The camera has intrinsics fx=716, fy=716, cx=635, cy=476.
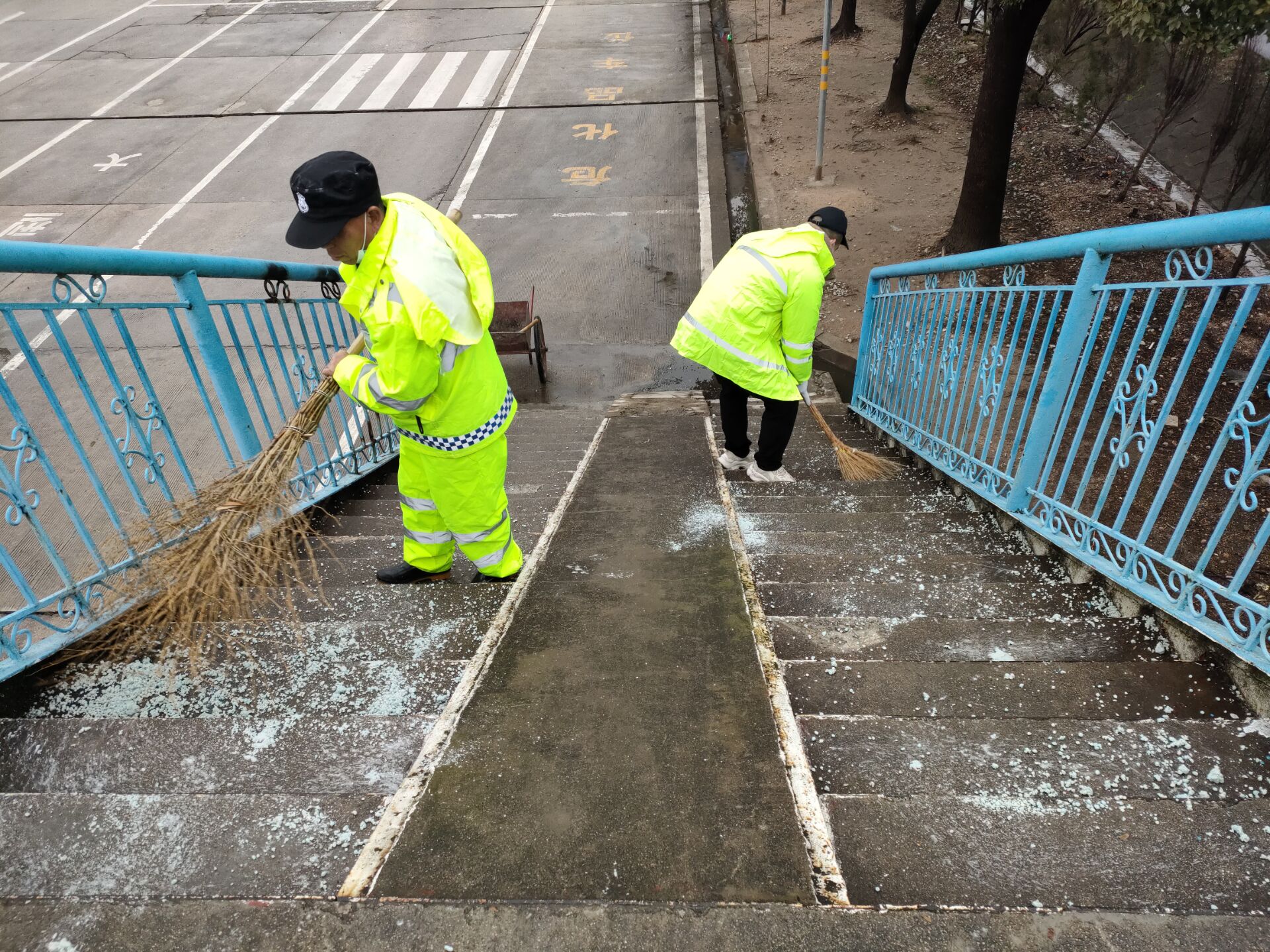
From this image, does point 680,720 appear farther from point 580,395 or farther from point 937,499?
point 580,395

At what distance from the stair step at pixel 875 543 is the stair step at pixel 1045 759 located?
1215mm

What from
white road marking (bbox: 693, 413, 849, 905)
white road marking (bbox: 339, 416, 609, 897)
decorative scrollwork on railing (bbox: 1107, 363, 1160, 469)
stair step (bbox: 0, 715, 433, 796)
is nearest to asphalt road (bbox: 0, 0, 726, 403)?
white road marking (bbox: 339, 416, 609, 897)

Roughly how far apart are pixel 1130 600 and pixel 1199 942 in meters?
1.33

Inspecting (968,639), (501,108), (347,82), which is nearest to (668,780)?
(968,639)

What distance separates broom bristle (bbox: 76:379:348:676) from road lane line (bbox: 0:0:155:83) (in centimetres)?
1738

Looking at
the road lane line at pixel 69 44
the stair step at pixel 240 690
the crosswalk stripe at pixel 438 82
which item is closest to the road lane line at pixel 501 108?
the crosswalk stripe at pixel 438 82

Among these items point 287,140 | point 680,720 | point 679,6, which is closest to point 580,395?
point 680,720

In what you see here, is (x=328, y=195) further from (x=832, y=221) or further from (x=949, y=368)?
(x=949, y=368)

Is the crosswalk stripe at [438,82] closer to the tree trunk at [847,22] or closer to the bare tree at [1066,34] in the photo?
the tree trunk at [847,22]

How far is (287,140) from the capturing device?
11.6 m

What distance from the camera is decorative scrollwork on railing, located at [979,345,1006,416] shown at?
3023 millimetres

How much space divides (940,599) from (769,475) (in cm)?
195

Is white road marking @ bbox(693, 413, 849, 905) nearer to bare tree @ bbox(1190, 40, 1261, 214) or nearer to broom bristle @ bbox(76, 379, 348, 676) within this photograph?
broom bristle @ bbox(76, 379, 348, 676)

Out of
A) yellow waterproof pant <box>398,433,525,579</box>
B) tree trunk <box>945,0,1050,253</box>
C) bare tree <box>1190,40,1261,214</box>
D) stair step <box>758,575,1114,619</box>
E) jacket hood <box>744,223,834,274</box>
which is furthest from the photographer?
tree trunk <box>945,0,1050,253</box>
